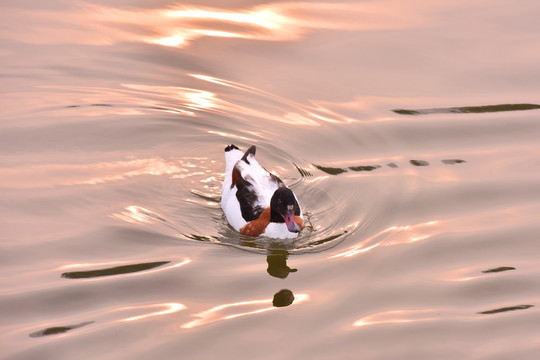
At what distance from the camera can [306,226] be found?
1041 cm

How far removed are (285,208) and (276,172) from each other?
1.45 metres

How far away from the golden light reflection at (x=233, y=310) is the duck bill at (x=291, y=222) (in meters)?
1.23

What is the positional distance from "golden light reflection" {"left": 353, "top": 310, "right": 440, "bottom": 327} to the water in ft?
0.07

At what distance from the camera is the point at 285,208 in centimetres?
1011

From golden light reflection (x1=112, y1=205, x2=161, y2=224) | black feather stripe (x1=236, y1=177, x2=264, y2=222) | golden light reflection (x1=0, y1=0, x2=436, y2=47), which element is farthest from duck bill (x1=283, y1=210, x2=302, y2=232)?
golden light reflection (x1=0, y1=0, x2=436, y2=47)

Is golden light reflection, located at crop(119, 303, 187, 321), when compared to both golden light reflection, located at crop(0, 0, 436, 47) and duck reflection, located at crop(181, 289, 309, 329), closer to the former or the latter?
duck reflection, located at crop(181, 289, 309, 329)

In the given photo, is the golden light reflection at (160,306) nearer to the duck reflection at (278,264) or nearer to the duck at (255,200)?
the duck reflection at (278,264)

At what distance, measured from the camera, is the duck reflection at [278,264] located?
936 cm

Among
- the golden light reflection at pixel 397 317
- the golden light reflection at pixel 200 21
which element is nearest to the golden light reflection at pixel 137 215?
the golden light reflection at pixel 397 317

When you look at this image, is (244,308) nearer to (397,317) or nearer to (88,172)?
(397,317)

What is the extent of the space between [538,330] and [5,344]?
4.92 metres

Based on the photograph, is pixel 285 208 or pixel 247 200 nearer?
pixel 285 208

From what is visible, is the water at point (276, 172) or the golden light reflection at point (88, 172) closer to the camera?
the water at point (276, 172)

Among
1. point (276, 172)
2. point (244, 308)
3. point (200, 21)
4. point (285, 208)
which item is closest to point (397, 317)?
point (244, 308)
